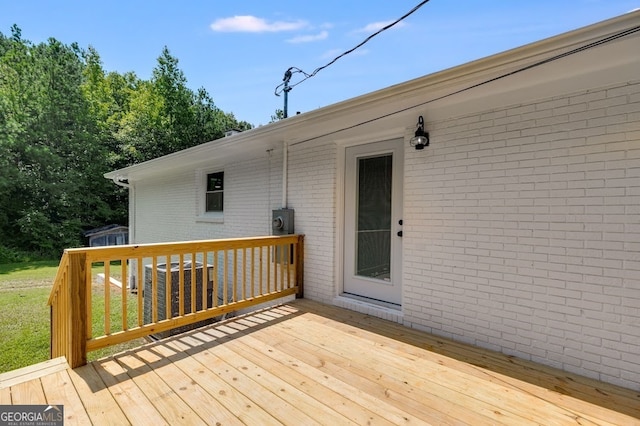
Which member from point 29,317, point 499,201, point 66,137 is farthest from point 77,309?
point 66,137

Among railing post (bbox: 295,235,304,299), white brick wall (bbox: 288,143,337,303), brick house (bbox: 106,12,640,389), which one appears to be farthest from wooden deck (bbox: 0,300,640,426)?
railing post (bbox: 295,235,304,299)

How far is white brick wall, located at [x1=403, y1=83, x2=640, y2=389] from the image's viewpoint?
228cm

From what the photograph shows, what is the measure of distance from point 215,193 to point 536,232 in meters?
Answer: 5.42

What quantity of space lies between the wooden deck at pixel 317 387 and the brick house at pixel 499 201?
386 mm

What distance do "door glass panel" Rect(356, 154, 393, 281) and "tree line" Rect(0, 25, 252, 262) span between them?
1486 centimetres

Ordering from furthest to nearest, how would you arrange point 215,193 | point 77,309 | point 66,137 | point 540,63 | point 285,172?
point 66,137, point 215,193, point 285,172, point 77,309, point 540,63

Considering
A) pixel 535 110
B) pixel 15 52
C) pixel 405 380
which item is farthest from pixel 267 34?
pixel 15 52

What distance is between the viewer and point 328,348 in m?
2.81

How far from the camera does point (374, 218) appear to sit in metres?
3.86

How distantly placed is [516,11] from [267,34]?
4838 mm

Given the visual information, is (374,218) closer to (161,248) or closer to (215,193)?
(161,248)

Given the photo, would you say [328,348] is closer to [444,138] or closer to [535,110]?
[444,138]

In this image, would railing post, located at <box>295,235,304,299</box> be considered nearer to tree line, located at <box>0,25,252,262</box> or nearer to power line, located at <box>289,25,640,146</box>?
power line, located at <box>289,25,640,146</box>

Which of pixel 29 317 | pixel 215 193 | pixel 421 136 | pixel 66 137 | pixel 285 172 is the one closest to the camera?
pixel 421 136
